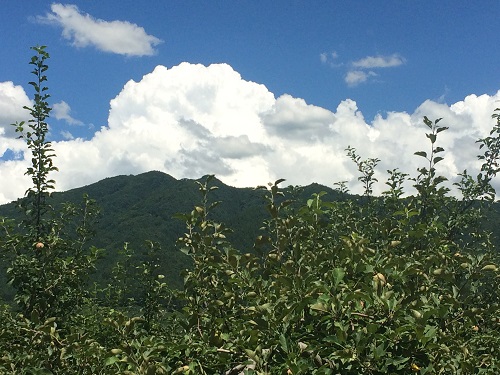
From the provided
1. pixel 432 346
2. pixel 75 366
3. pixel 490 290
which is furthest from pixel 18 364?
pixel 490 290

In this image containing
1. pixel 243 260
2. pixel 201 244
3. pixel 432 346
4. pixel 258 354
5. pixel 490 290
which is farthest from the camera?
pixel 490 290

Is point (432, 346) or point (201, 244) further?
point (201, 244)

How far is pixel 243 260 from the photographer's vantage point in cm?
421

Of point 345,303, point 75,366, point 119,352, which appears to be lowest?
point 75,366

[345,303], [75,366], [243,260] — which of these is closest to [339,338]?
[345,303]

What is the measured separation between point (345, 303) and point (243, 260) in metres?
1.13

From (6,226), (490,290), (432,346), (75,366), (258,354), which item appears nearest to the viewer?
(432,346)

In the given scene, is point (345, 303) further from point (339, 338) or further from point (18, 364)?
point (18, 364)

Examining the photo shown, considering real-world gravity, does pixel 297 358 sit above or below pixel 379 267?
below

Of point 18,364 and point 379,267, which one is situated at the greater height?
point 379,267

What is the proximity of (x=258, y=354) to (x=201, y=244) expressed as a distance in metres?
1.46

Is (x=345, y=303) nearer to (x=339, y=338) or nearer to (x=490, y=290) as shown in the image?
(x=339, y=338)

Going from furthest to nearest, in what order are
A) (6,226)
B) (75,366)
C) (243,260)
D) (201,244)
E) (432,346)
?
1. (6,226)
2. (75,366)
3. (201,244)
4. (243,260)
5. (432,346)

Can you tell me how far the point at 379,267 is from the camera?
3725mm
